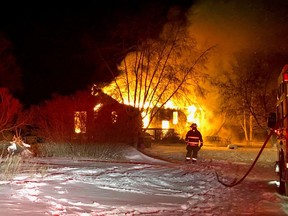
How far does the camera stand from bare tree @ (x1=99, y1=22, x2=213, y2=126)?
31141 mm

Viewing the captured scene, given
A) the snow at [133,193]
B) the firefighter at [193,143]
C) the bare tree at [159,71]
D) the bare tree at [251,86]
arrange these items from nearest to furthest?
1. the snow at [133,193]
2. the firefighter at [193,143]
3. the bare tree at [159,71]
4. the bare tree at [251,86]

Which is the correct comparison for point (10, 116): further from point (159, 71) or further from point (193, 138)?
point (193, 138)

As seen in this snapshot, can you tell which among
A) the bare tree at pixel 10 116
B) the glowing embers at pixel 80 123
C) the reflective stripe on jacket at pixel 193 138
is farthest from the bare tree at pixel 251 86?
the bare tree at pixel 10 116

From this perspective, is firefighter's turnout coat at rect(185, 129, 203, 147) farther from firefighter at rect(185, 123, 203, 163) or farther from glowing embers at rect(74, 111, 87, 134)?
glowing embers at rect(74, 111, 87, 134)

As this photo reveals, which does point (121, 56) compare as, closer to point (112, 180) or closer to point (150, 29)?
point (150, 29)

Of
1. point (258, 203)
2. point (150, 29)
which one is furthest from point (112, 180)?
point (150, 29)

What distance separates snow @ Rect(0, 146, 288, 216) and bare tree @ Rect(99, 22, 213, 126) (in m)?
15.7

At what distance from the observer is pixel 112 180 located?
1279 centimetres

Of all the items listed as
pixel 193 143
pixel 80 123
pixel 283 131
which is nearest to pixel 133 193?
pixel 283 131

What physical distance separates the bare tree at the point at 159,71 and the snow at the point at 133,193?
1570cm

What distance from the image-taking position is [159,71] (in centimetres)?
3241

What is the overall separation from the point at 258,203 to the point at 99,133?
1257cm

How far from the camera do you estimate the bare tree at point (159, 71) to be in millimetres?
31141

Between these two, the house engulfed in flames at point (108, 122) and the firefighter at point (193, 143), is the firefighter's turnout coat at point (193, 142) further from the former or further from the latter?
the house engulfed in flames at point (108, 122)
